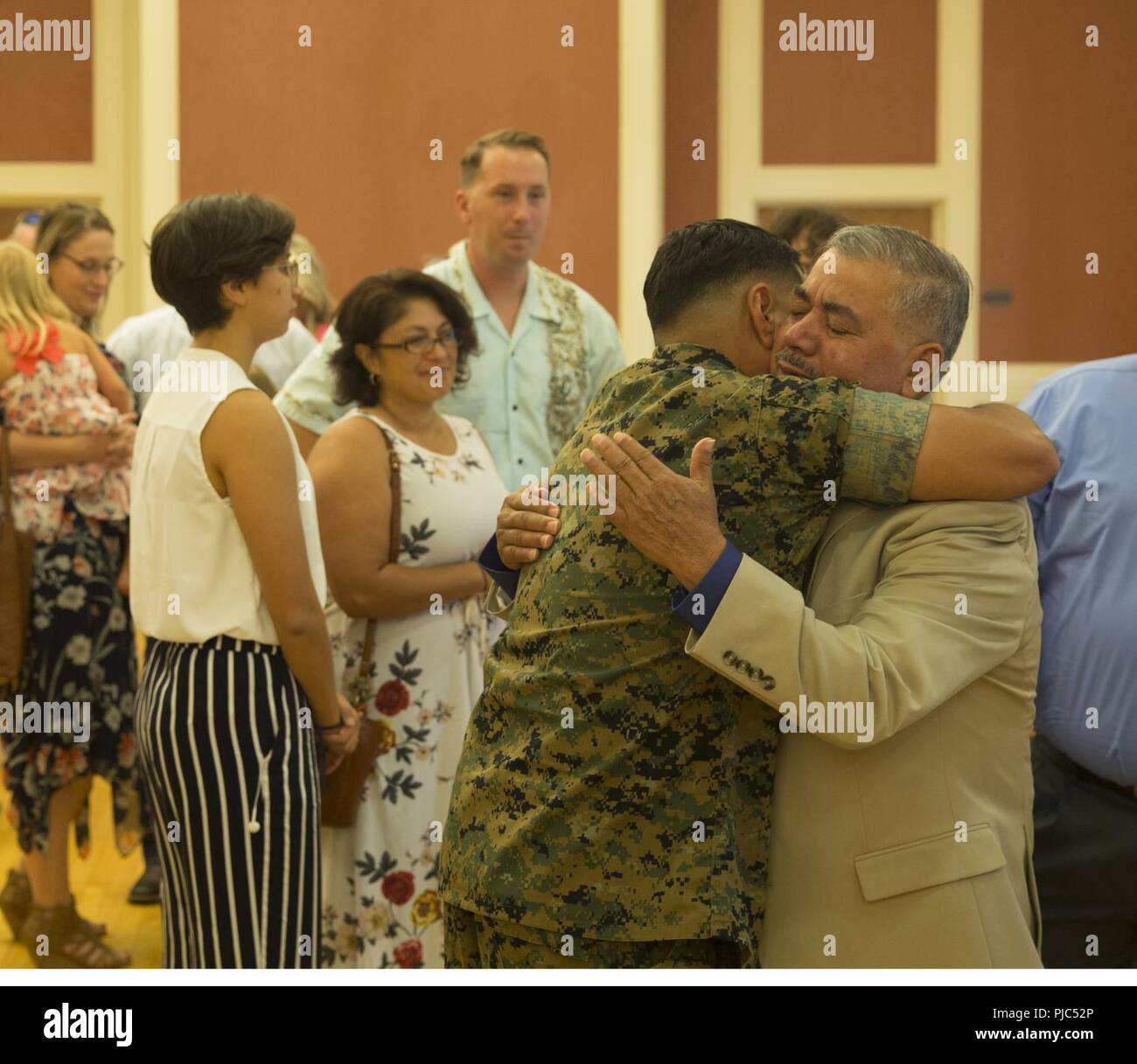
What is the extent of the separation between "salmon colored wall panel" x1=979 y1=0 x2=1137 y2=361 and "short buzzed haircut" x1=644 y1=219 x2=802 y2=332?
5.39m

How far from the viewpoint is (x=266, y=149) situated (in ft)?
19.0

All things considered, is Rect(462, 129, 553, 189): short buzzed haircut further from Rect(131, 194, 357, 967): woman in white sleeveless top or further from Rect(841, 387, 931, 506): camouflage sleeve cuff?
Rect(841, 387, 931, 506): camouflage sleeve cuff

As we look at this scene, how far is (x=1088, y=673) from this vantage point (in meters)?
2.08

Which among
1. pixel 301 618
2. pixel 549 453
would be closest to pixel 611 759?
pixel 301 618

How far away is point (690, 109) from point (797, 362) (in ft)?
17.6

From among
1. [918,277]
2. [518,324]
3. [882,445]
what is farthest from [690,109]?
[882,445]

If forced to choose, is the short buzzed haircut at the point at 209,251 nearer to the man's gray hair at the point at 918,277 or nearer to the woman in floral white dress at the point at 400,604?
the woman in floral white dress at the point at 400,604

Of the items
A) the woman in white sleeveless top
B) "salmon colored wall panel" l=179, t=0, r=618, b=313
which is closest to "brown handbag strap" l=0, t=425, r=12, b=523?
the woman in white sleeveless top

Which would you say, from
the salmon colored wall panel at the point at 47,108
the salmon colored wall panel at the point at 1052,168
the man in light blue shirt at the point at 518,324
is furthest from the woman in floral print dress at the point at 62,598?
the salmon colored wall panel at the point at 1052,168

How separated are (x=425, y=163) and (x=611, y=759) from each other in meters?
4.82

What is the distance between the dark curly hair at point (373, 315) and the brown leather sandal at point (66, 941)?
61.3 inches

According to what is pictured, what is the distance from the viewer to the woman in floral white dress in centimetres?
268

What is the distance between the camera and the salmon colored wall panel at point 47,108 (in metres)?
6.48
